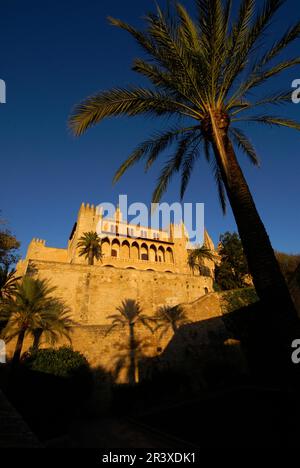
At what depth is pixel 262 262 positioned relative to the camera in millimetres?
4527

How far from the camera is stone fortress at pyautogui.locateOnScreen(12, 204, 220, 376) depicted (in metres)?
21.4

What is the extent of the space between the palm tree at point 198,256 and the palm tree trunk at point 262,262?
110 feet

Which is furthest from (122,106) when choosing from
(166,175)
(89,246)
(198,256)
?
(198,256)

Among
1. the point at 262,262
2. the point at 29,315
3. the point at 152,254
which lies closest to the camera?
the point at 262,262

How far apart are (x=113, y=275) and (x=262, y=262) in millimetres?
24590

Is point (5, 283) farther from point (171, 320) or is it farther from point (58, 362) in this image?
point (171, 320)

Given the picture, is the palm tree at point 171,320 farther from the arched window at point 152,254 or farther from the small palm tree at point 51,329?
the arched window at point 152,254

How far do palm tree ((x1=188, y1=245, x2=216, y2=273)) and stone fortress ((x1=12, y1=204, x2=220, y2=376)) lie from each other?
5.03ft

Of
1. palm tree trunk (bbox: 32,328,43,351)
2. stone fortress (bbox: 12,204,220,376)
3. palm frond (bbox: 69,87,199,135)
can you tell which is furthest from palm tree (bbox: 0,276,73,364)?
palm frond (bbox: 69,87,199,135)

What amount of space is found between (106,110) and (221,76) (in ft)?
11.3

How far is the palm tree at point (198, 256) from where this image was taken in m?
38.8
